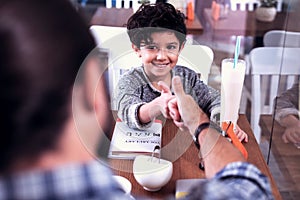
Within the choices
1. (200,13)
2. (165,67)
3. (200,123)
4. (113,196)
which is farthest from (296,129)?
(200,13)

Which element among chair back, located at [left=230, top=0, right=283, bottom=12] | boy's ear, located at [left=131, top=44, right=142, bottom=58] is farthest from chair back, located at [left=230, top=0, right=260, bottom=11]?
boy's ear, located at [left=131, top=44, right=142, bottom=58]

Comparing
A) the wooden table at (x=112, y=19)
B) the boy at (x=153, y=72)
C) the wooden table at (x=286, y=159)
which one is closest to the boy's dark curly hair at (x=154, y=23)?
the boy at (x=153, y=72)

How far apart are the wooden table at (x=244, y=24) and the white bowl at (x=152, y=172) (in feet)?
7.55

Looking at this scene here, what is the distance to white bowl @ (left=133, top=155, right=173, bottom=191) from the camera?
940mm

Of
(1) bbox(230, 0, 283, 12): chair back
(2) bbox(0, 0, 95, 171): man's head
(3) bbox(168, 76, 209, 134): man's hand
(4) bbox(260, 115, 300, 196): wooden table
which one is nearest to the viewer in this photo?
(2) bbox(0, 0, 95, 171): man's head

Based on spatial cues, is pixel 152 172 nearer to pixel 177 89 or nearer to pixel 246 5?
pixel 177 89

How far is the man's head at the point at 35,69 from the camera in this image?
Answer: 399 mm

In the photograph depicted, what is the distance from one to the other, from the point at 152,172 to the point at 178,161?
0.48 ft

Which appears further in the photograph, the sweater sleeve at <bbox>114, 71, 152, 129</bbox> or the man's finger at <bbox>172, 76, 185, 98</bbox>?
the sweater sleeve at <bbox>114, 71, 152, 129</bbox>

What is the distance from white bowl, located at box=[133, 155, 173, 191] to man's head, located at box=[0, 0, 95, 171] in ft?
1.72

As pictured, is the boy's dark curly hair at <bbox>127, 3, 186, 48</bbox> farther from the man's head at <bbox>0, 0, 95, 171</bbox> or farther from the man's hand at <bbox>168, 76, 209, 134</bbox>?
the man's head at <bbox>0, 0, 95, 171</bbox>

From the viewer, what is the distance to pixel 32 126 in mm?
419

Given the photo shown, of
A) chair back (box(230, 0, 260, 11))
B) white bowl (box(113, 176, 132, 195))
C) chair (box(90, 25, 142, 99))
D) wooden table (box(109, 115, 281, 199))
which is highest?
chair (box(90, 25, 142, 99))

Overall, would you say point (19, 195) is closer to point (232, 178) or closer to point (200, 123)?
point (232, 178)
